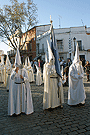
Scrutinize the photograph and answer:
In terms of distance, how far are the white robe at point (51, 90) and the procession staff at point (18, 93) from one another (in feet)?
2.41

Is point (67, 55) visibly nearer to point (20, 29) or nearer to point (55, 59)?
point (20, 29)

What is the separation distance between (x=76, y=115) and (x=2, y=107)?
310cm

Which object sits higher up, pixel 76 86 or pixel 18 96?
pixel 76 86

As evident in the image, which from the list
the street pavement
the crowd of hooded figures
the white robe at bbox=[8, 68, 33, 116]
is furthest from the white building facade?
the white robe at bbox=[8, 68, 33, 116]

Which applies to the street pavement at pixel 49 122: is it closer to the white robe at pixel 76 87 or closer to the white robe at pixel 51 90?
the white robe at pixel 51 90

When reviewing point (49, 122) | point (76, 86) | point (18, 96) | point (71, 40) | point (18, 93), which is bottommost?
point (49, 122)

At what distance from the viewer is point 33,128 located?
13.9 feet

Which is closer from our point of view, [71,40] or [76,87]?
[76,87]

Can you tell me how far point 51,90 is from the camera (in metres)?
5.93

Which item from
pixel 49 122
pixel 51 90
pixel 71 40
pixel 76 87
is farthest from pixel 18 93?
pixel 71 40

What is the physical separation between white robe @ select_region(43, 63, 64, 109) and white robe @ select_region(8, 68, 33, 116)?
75 centimetres

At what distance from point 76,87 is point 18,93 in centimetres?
263

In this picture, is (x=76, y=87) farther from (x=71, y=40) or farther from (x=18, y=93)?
(x=71, y=40)

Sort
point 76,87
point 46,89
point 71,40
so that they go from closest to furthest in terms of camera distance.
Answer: point 46,89 < point 76,87 < point 71,40
